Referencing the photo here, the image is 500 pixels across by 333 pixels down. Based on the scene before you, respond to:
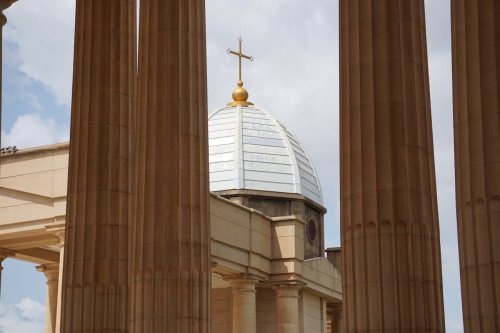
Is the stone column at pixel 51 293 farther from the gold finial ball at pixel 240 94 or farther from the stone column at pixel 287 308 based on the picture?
the gold finial ball at pixel 240 94

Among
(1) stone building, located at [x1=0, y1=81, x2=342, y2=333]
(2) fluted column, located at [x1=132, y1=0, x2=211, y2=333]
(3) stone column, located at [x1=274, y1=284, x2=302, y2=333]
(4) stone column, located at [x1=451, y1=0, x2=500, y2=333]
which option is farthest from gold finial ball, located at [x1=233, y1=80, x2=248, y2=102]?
(4) stone column, located at [x1=451, y1=0, x2=500, y2=333]

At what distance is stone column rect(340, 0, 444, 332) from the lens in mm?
33906

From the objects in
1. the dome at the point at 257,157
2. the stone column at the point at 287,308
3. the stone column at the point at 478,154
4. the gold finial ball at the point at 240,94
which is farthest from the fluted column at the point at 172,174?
the gold finial ball at the point at 240,94

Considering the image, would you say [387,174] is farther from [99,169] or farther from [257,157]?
[257,157]

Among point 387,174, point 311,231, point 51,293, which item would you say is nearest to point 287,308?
point 51,293

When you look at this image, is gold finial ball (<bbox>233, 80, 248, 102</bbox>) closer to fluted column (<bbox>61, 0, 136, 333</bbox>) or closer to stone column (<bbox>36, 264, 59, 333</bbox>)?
stone column (<bbox>36, 264, 59, 333</bbox>)

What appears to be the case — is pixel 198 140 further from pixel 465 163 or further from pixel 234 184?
pixel 234 184

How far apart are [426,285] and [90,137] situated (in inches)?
670

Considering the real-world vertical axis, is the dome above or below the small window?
above

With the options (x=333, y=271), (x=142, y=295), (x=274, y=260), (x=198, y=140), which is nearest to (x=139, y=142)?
(x=198, y=140)

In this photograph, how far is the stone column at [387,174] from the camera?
33.9 meters

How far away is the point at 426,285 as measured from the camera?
34125 mm

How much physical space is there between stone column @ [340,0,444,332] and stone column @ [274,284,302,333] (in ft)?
187

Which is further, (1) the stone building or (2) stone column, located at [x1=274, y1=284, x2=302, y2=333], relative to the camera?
(2) stone column, located at [x1=274, y1=284, x2=302, y2=333]
